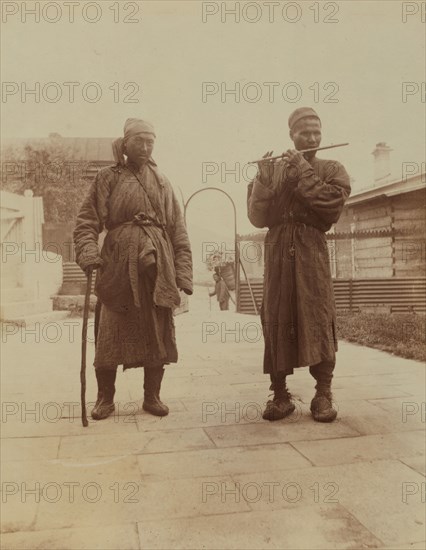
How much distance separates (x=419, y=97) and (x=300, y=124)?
1.95ft

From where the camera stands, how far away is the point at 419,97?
224cm

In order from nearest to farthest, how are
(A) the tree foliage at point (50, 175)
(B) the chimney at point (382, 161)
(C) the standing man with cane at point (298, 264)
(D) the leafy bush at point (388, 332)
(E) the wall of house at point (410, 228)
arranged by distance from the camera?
(A) the tree foliage at point (50, 175) < (C) the standing man with cane at point (298, 264) < (B) the chimney at point (382, 161) < (E) the wall of house at point (410, 228) < (D) the leafy bush at point (388, 332)

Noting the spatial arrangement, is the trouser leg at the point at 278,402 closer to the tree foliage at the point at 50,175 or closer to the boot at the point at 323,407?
the boot at the point at 323,407

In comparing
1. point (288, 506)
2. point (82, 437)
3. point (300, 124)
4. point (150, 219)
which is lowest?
point (288, 506)

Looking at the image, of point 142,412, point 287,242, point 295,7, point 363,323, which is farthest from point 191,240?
point 363,323

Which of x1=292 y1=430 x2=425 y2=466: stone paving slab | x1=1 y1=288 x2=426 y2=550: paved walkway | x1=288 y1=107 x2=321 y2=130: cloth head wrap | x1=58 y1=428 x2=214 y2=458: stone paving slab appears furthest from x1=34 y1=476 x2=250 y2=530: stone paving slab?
x1=288 y1=107 x2=321 y2=130: cloth head wrap

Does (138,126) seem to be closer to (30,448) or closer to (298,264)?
(298,264)

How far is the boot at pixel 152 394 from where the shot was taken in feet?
7.20

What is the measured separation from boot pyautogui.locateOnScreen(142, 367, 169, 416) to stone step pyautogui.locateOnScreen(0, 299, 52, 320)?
43cm

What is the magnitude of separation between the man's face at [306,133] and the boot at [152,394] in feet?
3.08

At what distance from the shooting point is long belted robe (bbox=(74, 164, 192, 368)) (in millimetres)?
2033

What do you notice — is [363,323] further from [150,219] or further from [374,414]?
[150,219]

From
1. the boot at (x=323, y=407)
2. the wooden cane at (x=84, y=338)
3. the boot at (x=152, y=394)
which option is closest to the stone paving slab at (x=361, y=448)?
the boot at (x=323, y=407)

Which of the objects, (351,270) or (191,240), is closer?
(191,240)
